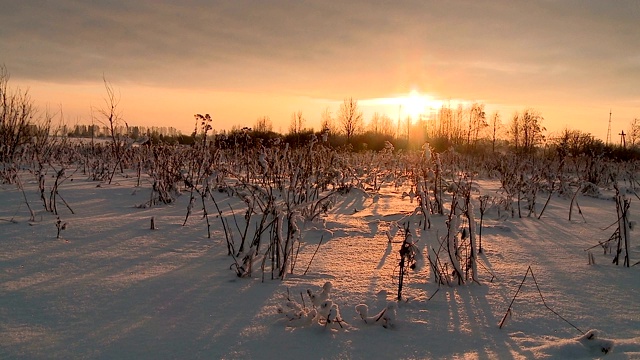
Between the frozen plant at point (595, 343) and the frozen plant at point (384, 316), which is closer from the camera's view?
the frozen plant at point (595, 343)

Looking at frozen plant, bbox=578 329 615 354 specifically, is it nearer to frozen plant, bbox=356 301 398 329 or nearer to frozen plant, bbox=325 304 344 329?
frozen plant, bbox=356 301 398 329

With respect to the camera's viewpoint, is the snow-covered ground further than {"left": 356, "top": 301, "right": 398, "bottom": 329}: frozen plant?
No

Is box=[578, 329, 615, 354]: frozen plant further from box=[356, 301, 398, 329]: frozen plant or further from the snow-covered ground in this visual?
box=[356, 301, 398, 329]: frozen plant

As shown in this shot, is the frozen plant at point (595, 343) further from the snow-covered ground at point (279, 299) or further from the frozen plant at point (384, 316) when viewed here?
the frozen plant at point (384, 316)

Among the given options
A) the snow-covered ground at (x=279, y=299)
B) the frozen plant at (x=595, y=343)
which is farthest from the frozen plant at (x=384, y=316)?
the frozen plant at (x=595, y=343)

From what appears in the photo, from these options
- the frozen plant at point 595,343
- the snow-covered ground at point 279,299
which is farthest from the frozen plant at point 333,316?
the frozen plant at point 595,343

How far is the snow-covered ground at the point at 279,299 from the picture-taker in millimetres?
1805

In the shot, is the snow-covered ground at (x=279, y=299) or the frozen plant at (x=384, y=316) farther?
the frozen plant at (x=384, y=316)

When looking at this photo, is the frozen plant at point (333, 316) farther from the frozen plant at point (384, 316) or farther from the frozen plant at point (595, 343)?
the frozen plant at point (595, 343)

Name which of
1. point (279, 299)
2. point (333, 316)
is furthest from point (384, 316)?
point (279, 299)

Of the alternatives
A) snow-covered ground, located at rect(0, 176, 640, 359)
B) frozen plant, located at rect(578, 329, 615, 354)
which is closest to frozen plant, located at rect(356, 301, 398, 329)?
snow-covered ground, located at rect(0, 176, 640, 359)

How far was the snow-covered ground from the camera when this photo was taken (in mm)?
1805

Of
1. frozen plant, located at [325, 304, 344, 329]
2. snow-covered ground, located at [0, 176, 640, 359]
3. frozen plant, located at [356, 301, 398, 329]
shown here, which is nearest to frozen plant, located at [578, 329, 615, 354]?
snow-covered ground, located at [0, 176, 640, 359]

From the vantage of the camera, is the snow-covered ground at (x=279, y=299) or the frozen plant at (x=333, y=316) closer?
the snow-covered ground at (x=279, y=299)
